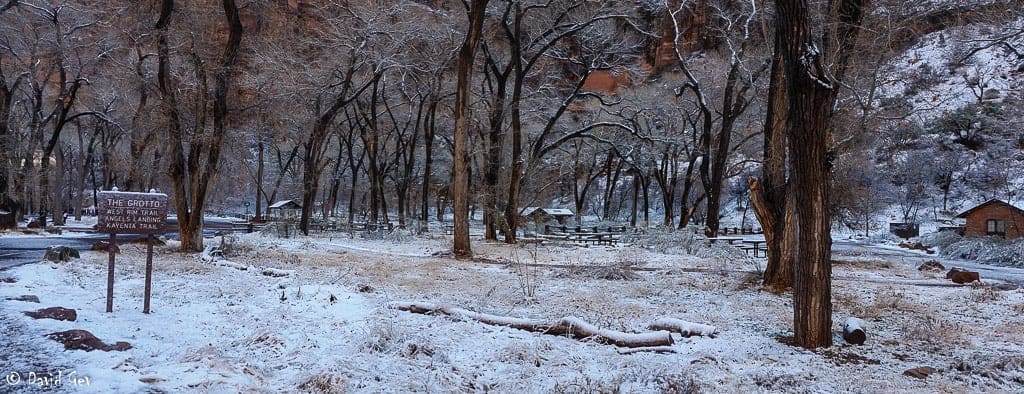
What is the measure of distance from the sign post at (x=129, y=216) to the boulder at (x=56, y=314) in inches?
15.8

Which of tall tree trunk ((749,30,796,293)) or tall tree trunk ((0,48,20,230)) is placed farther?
tall tree trunk ((0,48,20,230))

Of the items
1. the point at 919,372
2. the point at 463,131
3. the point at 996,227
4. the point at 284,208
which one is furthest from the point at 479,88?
the point at 996,227

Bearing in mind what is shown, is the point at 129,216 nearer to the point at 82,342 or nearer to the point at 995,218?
the point at 82,342

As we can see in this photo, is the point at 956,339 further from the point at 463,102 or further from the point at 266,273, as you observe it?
the point at 463,102

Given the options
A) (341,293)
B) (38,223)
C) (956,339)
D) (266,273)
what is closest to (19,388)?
(341,293)

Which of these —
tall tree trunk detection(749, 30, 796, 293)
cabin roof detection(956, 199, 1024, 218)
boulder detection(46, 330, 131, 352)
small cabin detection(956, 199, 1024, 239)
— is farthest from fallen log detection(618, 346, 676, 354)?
cabin roof detection(956, 199, 1024, 218)

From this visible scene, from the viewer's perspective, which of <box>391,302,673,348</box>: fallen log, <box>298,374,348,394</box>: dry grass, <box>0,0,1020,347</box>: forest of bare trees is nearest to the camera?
<box>298,374,348,394</box>: dry grass

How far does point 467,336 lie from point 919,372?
402 cm

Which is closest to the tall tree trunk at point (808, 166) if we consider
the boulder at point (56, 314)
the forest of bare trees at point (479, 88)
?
the forest of bare trees at point (479, 88)

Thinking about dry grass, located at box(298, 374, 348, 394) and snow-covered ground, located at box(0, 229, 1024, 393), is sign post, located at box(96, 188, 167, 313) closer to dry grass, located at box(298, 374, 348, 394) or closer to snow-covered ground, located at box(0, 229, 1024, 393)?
snow-covered ground, located at box(0, 229, 1024, 393)

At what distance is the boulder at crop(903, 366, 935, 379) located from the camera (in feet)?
15.7

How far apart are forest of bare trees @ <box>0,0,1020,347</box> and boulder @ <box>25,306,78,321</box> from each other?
7.32m

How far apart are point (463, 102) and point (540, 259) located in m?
4.77

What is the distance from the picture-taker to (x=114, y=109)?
3328 cm
